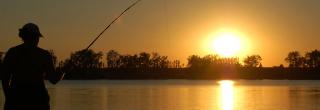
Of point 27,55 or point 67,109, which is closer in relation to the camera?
point 27,55

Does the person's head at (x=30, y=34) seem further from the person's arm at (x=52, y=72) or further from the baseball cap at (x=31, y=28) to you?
the person's arm at (x=52, y=72)

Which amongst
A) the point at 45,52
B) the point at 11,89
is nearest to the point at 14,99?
the point at 11,89

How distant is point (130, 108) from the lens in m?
30.5

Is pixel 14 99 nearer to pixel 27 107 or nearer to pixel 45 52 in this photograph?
pixel 27 107

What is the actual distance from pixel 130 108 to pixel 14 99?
2520 cm

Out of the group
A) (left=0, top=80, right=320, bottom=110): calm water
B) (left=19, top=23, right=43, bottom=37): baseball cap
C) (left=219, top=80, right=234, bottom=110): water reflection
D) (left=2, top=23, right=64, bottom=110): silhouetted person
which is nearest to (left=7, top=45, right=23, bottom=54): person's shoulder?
(left=2, top=23, right=64, bottom=110): silhouetted person

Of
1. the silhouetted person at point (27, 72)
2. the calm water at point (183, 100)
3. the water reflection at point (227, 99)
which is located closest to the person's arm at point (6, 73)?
the silhouetted person at point (27, 72)

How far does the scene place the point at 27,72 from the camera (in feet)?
18.0

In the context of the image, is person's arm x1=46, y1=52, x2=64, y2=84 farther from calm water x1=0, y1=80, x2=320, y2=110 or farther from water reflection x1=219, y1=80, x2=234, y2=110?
water reflection x1=219, y1=80, x2=234, y2=110

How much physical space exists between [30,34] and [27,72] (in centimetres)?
32

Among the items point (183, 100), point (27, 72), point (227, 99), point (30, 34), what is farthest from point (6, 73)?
point (227, 99)

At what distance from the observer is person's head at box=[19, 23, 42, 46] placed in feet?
18.0

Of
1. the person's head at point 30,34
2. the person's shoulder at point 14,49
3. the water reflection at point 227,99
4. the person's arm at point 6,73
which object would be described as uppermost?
the person's head at point 30,34

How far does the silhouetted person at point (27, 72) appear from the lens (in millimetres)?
5449
